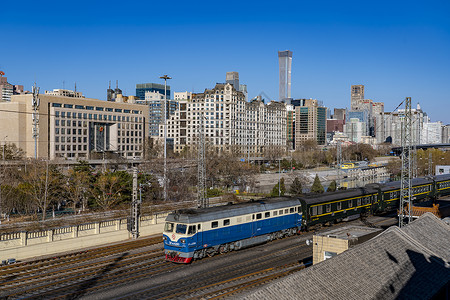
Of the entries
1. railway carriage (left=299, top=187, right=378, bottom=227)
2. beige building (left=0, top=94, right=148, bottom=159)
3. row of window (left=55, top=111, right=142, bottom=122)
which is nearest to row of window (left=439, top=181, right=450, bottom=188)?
railway carriage (left=299, top=187, right=378, bottom=227)

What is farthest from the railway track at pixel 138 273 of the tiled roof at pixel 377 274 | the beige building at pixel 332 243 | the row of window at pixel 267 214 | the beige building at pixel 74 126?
the beige building at pixel 74 126

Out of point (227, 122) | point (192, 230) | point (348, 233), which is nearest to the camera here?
point (348, 233)

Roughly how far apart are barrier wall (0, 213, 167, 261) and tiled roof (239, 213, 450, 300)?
20.4 metres

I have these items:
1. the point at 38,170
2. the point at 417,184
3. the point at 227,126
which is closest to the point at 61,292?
the point at 38,170

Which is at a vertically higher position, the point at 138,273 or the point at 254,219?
the point at 254,219

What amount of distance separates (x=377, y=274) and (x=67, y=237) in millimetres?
22580

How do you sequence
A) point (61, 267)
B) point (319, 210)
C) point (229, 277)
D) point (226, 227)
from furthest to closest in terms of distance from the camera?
point (319, 210)
point (226, 227)
point (61, 267)
point (229, 277)

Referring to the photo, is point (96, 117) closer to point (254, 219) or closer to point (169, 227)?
point (254, 219)

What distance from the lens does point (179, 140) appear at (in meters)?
161

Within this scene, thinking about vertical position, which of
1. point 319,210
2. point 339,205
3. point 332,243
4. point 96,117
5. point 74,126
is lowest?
point 319,210

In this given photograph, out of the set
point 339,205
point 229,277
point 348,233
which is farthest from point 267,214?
point 348,233

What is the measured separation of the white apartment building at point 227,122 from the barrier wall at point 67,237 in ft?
325

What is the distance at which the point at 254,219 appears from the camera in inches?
1215

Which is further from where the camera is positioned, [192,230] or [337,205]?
[337,205]
